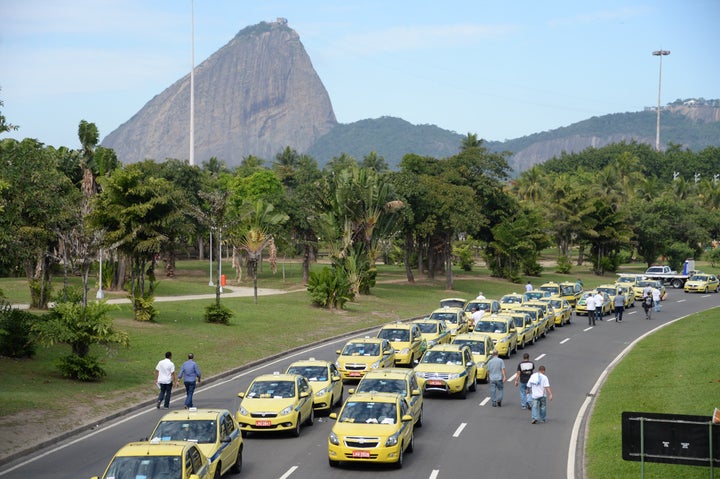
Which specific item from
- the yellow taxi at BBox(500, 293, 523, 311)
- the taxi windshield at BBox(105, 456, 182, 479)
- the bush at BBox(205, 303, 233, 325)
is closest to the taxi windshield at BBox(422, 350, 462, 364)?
the taxi windshield at BBox(105, 456, 182, 479)

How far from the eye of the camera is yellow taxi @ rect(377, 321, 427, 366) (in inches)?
1278

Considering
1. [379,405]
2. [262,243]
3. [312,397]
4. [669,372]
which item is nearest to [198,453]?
[379,405]

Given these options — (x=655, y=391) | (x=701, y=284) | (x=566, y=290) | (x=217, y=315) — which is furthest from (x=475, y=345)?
(x=701, y=284)

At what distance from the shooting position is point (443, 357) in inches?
1097

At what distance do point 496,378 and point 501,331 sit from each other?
11.0 metres

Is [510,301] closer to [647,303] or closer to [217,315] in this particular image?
[647,303]

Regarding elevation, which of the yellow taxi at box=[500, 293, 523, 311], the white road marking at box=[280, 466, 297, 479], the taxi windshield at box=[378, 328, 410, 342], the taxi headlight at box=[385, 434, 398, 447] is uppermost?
the yellow taxi at box=[500, 293, 523, 311]

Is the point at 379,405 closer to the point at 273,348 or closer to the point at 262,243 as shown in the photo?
the point at 273,348

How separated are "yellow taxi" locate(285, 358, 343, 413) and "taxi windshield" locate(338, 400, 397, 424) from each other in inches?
174

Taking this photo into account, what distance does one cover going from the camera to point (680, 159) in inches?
7825

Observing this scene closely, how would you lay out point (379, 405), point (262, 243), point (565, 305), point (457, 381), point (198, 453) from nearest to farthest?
point (198, 453) < point (379, 405) < point (457, 381) < point (565, 305) < point (262, 243)

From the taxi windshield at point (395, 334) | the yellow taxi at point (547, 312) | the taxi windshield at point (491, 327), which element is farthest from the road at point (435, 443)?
the yellow taxi at point (547, 312)

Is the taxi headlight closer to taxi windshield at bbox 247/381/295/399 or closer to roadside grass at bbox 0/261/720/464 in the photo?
taxi windshield at bbox 247/381/295/399

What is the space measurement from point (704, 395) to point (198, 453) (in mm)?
15462
